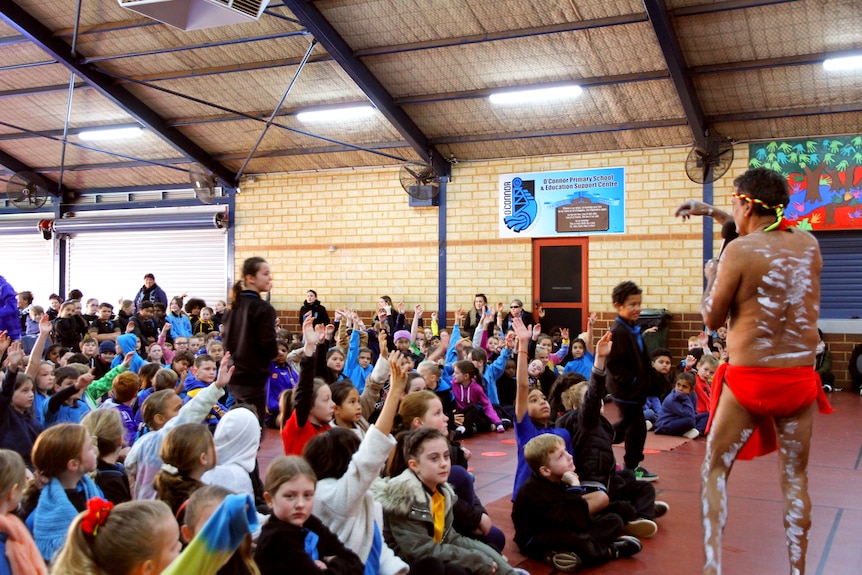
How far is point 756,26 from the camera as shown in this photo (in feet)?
32.2

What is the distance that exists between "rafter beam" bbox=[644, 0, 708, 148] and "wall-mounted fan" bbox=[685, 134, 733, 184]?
0.10m

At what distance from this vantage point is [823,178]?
38.1ft

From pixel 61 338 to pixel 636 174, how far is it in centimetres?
867

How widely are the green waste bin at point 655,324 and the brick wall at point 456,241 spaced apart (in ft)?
1.41

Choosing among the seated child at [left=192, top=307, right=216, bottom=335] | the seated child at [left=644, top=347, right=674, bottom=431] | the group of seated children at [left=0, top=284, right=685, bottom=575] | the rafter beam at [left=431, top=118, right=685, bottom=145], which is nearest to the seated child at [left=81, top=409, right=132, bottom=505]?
the group of seated children at [left=0, top=284, right=685, bottom=575]

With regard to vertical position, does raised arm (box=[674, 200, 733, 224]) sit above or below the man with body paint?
Result: above

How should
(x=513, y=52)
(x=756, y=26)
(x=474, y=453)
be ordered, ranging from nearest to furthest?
(x=474, y=453)
(x=756, y=26)
(x=513, y=52)

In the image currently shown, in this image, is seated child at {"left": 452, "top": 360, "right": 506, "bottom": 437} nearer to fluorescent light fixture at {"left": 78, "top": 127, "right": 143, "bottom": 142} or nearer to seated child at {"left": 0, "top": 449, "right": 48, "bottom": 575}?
seated child at {"left": 0, "top": 449, "right": 48, "bottom": 575}

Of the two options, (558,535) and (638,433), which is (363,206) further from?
(558,535)

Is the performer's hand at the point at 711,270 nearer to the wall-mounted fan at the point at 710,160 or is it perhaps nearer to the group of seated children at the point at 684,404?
the group of seated children at the point at 684,404

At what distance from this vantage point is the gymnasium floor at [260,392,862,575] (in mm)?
4023

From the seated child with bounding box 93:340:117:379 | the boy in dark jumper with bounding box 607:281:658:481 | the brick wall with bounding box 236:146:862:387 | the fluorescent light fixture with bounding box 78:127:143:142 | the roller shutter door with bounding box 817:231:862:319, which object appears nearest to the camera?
the boy in dark jumper with bounding box 607:281:658:481

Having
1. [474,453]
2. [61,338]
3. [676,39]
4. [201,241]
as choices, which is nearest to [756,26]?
[676,39]

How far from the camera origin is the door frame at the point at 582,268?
513 inches
